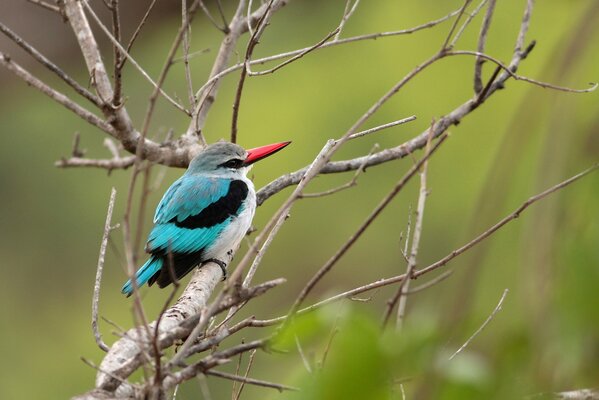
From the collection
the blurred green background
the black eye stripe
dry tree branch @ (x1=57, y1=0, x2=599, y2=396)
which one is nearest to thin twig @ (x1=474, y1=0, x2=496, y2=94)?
dry tree branch @ (x1=57, y1=0, x2=599, y2=396)

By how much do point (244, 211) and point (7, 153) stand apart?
7.28m

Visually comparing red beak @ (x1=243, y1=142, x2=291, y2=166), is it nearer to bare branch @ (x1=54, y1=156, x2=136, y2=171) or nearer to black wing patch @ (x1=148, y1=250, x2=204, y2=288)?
black wing patch @ (x1=148, y1=250, x2=204, y2=288)

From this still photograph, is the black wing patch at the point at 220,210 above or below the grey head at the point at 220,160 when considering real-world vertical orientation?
below

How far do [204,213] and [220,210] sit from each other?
10 centimetres

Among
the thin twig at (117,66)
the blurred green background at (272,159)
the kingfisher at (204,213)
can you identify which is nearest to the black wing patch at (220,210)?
the kingfisher at (204,213)

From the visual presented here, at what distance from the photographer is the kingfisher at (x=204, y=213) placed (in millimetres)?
3885

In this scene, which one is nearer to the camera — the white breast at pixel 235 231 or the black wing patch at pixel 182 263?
the black wing patch at pixel 182 263

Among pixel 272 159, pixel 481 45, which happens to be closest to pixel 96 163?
pixel 481 45

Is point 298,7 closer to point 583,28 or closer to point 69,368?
point 69,368

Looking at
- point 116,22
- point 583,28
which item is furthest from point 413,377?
point 116,22

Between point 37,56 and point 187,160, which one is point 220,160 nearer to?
point 187,160

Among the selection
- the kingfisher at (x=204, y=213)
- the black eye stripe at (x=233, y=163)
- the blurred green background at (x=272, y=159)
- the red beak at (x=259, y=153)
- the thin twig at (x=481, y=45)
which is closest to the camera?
the thin twig at (x=481, y=45)

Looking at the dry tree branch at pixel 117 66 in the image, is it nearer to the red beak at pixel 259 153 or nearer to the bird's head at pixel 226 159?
the bird's head at pixel 226 159

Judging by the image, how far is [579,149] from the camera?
→ 2.48ft
